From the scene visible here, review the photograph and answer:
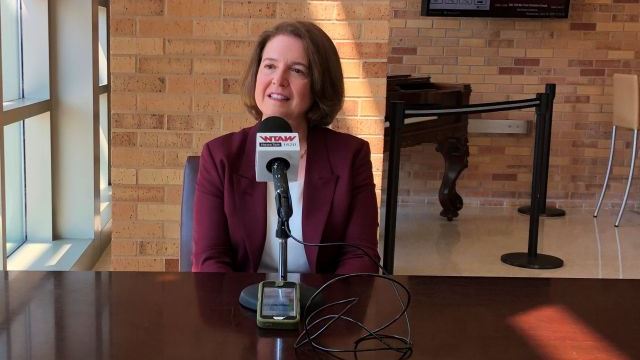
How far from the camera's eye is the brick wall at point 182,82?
2727mm

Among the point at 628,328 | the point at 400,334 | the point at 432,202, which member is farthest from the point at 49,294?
the point at 432,202

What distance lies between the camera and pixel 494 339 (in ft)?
3.95

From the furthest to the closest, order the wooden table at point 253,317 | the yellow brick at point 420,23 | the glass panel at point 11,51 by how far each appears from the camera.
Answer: the yellow brick at point 420,23, the glass panel at point 11,51, the wooden table at point 253,317

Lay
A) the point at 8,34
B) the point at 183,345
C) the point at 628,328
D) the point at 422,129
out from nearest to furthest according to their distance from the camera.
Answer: the point at 183,345
the point at 628,328
the point at 8,34
the point at 422,129

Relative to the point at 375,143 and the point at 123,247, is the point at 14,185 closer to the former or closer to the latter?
the point at 123,247

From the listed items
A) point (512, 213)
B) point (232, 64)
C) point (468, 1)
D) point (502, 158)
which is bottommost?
point (512, 213)

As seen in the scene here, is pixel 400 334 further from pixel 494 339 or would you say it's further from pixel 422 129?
pixel 422 129

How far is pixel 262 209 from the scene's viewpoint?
1768 millimetres

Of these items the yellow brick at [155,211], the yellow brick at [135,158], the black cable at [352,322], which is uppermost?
the yellow brick at [135,158]

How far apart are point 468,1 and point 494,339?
192 inches

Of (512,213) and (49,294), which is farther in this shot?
(512,213)

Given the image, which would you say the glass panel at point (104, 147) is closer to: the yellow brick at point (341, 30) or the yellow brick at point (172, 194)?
the yellow brick at point (172, 194)

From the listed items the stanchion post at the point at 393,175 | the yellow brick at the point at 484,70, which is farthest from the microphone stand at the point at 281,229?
the yellow brick at the point at 484,70

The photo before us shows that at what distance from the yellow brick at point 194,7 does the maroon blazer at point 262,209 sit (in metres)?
1.00
